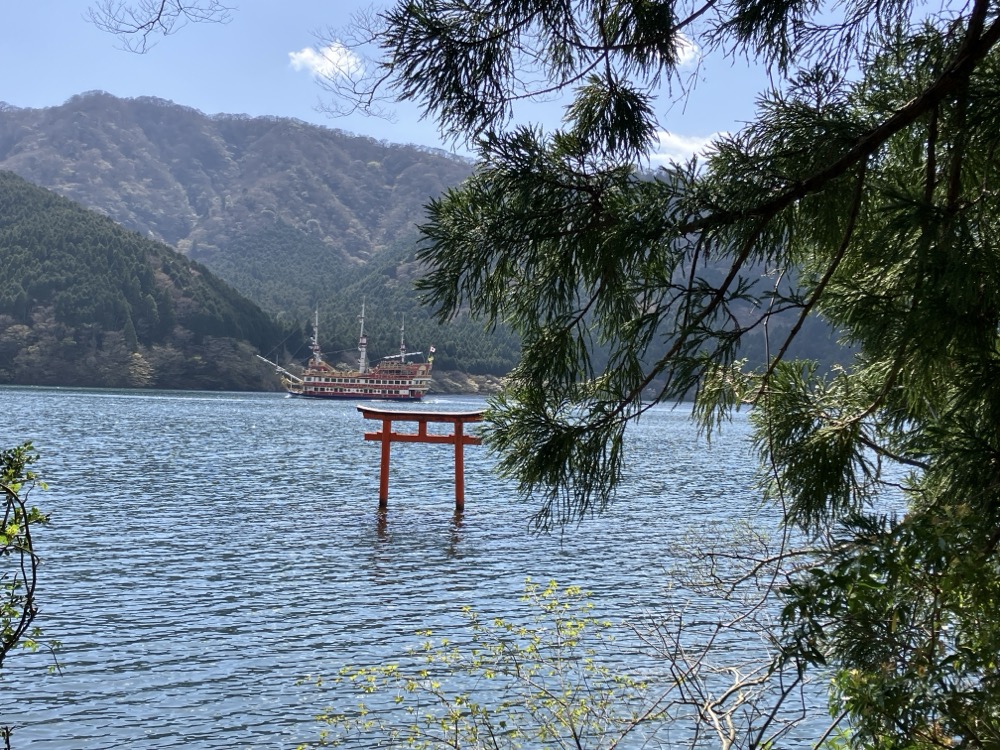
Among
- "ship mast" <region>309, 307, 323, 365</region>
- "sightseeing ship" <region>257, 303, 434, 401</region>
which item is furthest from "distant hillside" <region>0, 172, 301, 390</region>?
"sightseeing ship" <region>257, 303, 434, 401</region>

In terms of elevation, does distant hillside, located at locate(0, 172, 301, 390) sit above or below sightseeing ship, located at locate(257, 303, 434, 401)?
above

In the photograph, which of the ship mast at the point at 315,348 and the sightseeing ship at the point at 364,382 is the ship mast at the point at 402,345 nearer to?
the sightseeing ship at the point at 364,382

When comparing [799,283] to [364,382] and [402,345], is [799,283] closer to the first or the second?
[364,382]

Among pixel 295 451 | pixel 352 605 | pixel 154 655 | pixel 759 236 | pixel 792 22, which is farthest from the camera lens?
pixel 295 451

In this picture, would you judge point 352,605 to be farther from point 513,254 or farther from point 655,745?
point 513,254

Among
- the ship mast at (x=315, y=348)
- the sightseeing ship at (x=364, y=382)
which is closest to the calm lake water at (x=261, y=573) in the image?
the sightseeing ship at (x=364, y=382)

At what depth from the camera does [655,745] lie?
7.61m

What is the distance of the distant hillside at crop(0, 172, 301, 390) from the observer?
102 m

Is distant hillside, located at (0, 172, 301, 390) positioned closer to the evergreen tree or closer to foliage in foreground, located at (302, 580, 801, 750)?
foliage in foreground, located at (302, 580, 801, 750)

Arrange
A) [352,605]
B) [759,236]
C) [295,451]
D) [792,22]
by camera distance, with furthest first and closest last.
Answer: [295,451] < [352,605] < [792,22] < [759,236]

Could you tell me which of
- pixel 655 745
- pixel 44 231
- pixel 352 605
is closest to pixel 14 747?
pixel 655 745

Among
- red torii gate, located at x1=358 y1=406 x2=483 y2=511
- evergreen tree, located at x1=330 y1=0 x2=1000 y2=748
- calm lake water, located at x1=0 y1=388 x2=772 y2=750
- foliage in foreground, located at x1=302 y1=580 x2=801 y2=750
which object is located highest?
evergreen tree, located at x1=330 y1=0 x2=1000 y2=748

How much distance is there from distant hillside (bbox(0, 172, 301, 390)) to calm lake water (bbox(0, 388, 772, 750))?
7330 cm

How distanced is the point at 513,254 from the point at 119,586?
1183cm
